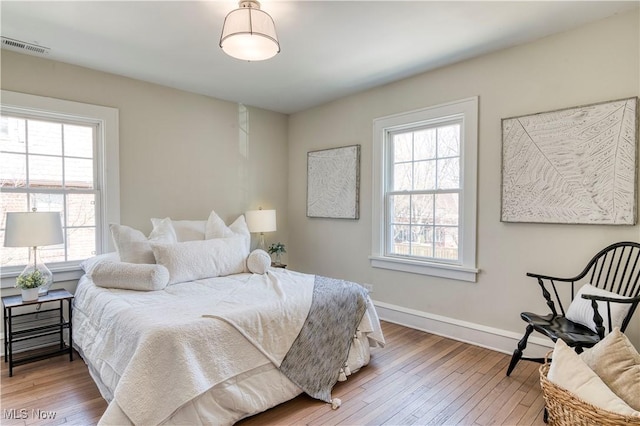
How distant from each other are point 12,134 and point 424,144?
3.74m

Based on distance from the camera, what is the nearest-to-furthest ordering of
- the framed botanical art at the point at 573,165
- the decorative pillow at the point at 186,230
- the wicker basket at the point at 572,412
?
the wicker basket at the point at 572,412 → the framed botanical art at the point at 573,165 → the decorative pillow at the point at 186,230

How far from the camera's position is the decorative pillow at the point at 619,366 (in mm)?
→ 1571

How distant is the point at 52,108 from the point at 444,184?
3.64 metres

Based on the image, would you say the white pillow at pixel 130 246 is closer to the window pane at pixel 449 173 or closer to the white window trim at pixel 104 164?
the white window trim at pixel 104 164

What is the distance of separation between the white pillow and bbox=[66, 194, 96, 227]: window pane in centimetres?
63

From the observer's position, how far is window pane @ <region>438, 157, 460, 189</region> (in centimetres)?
325

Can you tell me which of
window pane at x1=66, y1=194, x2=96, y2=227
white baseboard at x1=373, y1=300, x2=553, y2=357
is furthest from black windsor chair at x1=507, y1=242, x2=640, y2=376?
window pane at x1=66, y1=194, x2=96, y2=227

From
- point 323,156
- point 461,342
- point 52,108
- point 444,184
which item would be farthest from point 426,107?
point 52,108

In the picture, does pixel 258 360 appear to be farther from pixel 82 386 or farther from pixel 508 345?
pixel 508 345

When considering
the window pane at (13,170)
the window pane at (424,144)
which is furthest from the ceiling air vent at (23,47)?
the window pane at (424,144)

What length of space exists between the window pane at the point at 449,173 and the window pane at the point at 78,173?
11.2 ft

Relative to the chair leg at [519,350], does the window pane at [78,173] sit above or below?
above

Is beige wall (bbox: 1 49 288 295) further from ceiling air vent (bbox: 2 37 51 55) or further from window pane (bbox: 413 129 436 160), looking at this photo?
window pane (bbox: 413 129 436 160)

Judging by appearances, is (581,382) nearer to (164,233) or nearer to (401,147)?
(401,147)
